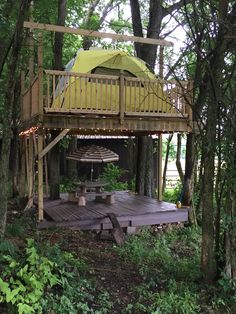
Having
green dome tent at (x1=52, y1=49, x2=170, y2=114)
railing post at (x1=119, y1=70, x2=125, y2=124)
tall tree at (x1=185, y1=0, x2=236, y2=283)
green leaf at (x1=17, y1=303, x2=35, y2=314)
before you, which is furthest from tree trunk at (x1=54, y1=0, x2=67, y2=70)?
green leaf at (x1=17, y1=303, x2=35, y2=314)

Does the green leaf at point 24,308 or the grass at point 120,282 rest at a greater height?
the green leaf at point 24,308

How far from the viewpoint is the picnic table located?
36.1 ft

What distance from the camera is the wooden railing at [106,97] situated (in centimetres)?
949

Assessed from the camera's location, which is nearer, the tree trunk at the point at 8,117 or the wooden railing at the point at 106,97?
the tree trunk at the point at 8,117

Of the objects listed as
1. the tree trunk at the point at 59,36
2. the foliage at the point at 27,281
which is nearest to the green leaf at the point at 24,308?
the foliage at the point at 27,281

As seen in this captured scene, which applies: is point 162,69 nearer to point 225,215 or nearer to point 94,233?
point 94,233

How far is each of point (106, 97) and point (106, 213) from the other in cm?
298

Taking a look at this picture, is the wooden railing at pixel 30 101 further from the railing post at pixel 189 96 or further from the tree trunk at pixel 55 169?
the railing post at pixel 189 96

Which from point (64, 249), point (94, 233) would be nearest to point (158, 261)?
point (64, 249)

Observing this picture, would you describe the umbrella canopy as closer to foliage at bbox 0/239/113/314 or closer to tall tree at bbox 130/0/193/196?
tall tree at bbox 130/0/193/196

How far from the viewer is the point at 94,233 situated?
916 centimetres

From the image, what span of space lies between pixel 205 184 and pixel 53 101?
5546 mm

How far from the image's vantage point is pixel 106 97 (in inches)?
404

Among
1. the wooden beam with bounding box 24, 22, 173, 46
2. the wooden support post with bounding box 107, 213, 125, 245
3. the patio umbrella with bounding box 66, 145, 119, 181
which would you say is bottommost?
the wooden support post with bounding box 107, 213, 125, 245
